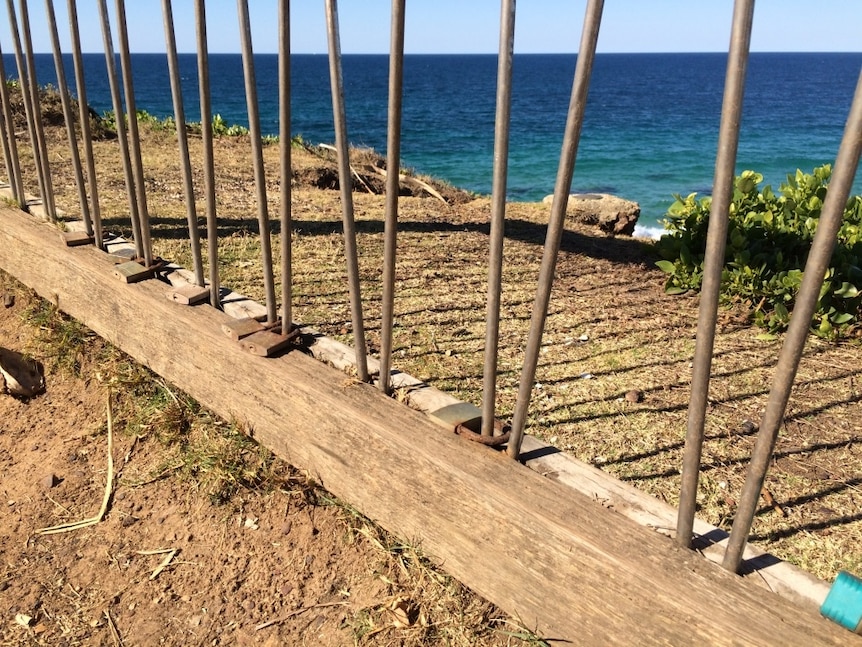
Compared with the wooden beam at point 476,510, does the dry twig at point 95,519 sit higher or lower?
lower

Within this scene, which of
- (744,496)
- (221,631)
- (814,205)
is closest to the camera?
(744,496)

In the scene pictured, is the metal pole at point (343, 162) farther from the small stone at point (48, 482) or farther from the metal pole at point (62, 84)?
the metal pole at point (62, 84)

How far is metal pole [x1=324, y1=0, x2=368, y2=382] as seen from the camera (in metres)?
1.71

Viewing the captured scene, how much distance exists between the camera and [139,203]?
2.66 meters

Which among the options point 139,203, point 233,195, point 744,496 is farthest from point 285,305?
point 233,195

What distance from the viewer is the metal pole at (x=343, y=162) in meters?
1.71

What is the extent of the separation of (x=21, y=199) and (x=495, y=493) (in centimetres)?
323

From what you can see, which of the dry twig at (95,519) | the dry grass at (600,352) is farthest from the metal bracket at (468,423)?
the dry twig at (95,519)

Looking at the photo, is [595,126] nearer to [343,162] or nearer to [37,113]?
[37,113]

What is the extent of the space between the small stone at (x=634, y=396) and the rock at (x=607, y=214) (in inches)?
169

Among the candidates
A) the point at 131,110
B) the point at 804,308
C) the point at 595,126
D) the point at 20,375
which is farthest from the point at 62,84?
the point at 595,126

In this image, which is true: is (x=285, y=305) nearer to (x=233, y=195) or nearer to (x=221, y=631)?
(x=221, y=631)

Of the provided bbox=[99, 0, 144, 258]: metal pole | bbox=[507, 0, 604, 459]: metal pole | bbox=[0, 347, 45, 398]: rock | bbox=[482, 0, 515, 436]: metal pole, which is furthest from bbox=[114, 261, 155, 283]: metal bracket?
bbox=[507, 0, 604, 459]: metal pole

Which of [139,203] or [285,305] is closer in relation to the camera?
[285,305]
